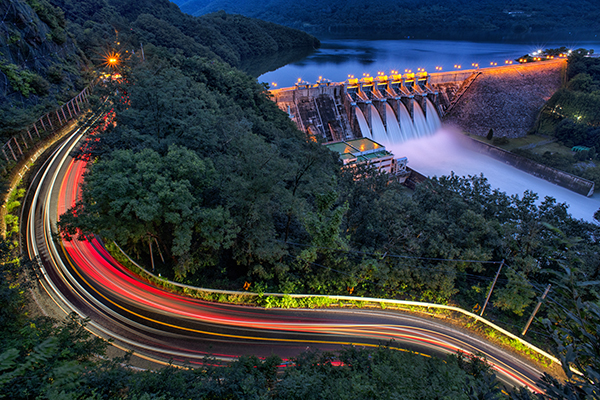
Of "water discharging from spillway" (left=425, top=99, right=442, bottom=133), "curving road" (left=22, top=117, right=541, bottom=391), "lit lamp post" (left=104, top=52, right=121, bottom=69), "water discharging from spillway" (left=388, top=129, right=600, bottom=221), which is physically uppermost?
"lit lamp post" (left=104, top=52, right=121, bottom=69)

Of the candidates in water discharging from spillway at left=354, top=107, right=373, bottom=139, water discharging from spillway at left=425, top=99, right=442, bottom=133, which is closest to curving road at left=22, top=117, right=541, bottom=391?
water discharging from spillway at left=354, top=107, right=373, bottom=139

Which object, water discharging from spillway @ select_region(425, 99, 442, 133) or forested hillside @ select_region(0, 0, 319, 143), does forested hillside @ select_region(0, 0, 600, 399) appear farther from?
water discharging from spillway @ select_region(425, 99, 442, 133)

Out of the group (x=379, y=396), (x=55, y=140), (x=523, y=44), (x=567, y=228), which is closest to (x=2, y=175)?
(x=55, y=140)

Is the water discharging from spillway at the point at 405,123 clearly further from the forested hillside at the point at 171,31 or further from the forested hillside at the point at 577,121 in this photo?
the forested hillside at the point at 171,31

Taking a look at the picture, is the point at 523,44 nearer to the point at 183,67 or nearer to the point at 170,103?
the point at 183,67

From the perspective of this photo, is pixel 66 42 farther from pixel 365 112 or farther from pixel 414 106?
pixel 414 106

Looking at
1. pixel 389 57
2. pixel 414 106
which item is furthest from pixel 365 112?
pixel 389 57

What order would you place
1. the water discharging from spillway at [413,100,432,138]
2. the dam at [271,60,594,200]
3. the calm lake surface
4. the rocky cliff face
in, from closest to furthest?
the rocky cliff face, the calm lake surface, the dam at [271,60,594,200], the water discharging from spillway at [413,100,432,138]
